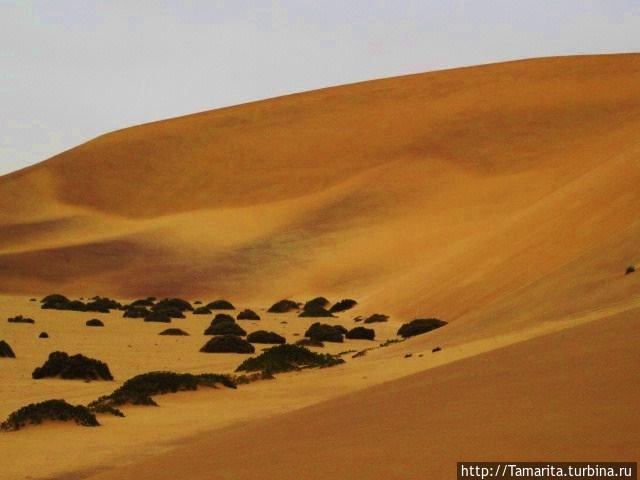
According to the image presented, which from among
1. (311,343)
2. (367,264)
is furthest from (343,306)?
(311,343)

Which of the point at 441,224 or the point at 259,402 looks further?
the point at 441,224

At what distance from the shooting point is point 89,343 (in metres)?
30.9

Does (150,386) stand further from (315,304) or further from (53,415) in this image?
(315,304)

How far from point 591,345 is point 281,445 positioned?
3.55m

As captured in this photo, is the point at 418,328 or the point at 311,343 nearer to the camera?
the point at 311,343

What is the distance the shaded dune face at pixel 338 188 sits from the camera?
6512 centimetres

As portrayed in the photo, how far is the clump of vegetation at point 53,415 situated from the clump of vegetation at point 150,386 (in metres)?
1.41

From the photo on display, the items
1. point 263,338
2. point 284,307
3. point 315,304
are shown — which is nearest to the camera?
point 263,338

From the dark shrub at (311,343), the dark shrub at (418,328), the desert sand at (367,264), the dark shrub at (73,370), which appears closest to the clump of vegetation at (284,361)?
the desert sand at (367,264)

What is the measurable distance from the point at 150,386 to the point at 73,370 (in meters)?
4.66

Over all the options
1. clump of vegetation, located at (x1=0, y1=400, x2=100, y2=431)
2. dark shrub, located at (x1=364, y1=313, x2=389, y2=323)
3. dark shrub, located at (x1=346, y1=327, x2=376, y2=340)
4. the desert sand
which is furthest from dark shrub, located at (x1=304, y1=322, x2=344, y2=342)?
clump of vegetation, located at (x1=0, y1=400, x2=100, y2=431)

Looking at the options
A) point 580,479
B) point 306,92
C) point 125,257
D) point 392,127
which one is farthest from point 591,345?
point 306,92

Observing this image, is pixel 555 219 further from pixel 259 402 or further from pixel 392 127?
pixel 392 127

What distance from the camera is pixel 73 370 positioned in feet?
68.9
